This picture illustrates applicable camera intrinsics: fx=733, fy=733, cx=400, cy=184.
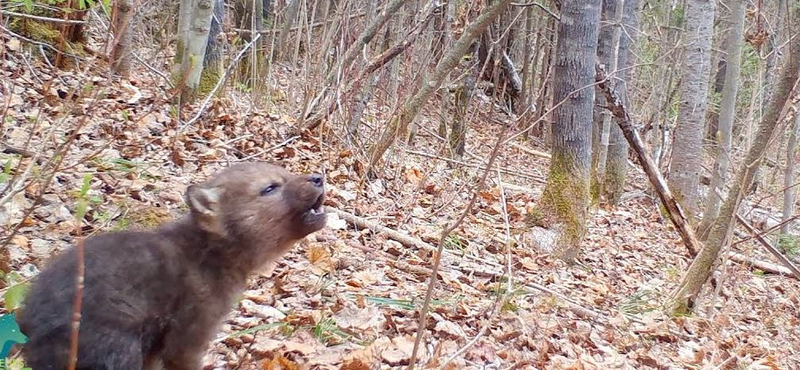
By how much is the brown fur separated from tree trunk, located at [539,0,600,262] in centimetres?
530

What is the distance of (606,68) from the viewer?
1440cm

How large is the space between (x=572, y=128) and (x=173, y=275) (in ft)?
21.1

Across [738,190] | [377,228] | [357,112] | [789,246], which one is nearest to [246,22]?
[357,112]

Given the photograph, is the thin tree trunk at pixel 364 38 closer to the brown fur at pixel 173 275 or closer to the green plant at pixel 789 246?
the brown fur at pixel 173 275

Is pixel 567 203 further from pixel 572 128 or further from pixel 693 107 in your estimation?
pixel 693 107

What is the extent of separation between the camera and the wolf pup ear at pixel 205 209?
367cm

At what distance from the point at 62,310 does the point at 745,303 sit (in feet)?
27.0

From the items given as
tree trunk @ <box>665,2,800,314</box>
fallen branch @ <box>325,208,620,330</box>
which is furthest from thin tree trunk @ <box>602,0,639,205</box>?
fallen branch @ <box>325,208,620,330</box>

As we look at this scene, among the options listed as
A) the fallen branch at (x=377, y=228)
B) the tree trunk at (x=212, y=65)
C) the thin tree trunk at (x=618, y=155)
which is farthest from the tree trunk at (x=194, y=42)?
the thin tree trunk at (x=618, y=155)

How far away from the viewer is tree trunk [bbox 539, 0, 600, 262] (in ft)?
28.3

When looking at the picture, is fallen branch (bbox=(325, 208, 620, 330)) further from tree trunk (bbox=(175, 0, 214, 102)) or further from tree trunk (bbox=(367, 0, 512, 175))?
tree trunk (bbox=(175, 0, 214, 102))

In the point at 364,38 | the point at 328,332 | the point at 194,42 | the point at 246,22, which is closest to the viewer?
the point at 328,332

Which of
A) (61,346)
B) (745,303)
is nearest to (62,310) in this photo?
(61,346)

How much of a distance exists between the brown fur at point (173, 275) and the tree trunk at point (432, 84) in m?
4.49
